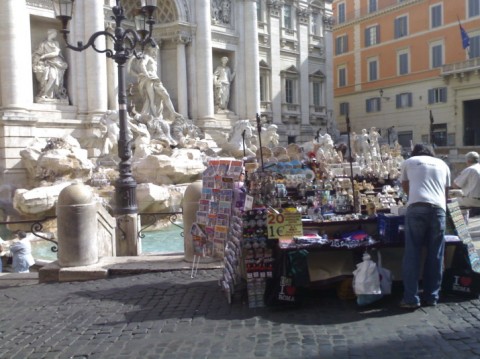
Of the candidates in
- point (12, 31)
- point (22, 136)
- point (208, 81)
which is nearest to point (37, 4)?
point (12, 31)

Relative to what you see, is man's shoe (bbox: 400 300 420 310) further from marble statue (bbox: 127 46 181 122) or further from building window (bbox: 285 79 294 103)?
building window (bbox: 285 79 294 103)

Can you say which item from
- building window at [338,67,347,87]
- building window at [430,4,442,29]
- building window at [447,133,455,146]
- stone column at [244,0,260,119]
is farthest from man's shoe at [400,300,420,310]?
building window at [338,67,347,87]

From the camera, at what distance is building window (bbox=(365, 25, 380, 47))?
37203mm

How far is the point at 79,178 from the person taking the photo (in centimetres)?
1513

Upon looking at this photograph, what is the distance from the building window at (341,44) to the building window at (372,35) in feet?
6.47

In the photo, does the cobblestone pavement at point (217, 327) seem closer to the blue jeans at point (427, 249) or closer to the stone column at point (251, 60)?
the blue jeans at point (427, 249)

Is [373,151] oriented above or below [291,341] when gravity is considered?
above

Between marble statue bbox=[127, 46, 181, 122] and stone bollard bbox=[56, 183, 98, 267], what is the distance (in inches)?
593

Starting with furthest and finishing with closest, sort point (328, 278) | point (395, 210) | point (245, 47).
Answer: point (245, 47), point (395, 210), point (328, 278)

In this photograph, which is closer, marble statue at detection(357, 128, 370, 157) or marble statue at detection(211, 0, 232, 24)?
marble statue at detection(357, 128, 370, 157)

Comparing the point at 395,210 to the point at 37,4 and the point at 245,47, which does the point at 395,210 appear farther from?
the point at 245,47

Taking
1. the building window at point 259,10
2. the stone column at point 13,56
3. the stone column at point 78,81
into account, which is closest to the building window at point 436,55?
the building window at point 259,10

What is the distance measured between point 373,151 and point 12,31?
44.4ft

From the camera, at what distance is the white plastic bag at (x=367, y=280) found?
497 cm
